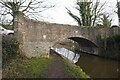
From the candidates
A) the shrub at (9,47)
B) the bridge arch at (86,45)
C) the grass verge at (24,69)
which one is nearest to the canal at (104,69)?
the bridge arch at (86,45)

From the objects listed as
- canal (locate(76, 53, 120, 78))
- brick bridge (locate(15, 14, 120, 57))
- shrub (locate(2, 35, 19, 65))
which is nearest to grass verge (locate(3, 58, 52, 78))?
shrub (locate(2, 35, 19, 65))

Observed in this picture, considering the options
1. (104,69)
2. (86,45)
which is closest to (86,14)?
(86,45)

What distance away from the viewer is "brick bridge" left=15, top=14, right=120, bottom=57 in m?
13.7

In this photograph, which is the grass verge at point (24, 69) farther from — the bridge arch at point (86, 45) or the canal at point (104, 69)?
the bridge arch at point (86, 45)

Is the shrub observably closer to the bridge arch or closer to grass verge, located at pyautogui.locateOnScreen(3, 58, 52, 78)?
grass verge, located at pyautogui.locateOnScreen(3, 58, 52, 78)

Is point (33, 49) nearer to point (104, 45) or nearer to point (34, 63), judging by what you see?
point (34, 63)

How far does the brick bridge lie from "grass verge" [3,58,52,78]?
3.48 ft

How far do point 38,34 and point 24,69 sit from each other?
13.5 feet

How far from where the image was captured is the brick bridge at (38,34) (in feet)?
44.9

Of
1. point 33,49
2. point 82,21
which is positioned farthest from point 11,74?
point 82,21

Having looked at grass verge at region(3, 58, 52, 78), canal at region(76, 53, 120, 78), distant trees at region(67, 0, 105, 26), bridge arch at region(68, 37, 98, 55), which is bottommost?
canal at region(76, 53, 120, 78)

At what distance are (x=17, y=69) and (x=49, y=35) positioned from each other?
17.3 ft

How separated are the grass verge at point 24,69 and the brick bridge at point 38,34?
41.8 inches

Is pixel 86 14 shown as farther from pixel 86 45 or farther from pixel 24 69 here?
pixel 24 69
